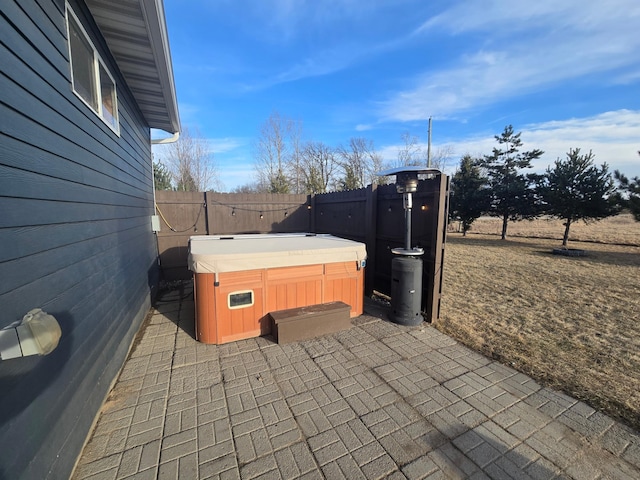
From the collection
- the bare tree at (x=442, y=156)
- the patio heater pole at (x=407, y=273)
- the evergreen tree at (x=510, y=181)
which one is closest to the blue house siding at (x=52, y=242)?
the patio heater pole at (x=407, y=273)

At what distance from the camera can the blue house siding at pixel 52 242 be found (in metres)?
1.12

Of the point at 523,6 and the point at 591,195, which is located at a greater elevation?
the point at 523,6

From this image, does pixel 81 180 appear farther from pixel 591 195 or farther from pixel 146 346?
pixel 591 195

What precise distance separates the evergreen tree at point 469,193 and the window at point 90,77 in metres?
15.1

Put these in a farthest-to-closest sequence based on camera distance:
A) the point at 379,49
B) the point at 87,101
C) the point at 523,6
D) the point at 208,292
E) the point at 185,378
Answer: the point at 379,49, the point at 523,6, the point at 208,292, the point at 185,378, the point at 87,101

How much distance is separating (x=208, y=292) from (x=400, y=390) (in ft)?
6.74

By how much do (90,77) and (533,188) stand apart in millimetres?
15528

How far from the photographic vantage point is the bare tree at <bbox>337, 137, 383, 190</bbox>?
744 inches

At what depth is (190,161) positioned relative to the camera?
17781 mm

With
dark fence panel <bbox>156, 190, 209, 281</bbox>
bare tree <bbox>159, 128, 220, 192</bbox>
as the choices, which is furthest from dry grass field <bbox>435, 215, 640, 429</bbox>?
bare tree <bbox>159, 128, 220, 192</bbox>

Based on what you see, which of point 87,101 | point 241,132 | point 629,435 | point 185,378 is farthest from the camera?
point 241,132

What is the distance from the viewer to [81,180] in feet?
6.22

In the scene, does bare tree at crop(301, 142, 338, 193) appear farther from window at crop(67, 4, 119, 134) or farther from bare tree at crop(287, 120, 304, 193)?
window at crop(67, 4, 119, 134)

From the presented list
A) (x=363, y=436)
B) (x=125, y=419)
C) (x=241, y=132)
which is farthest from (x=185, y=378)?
(x=241, y=132)
